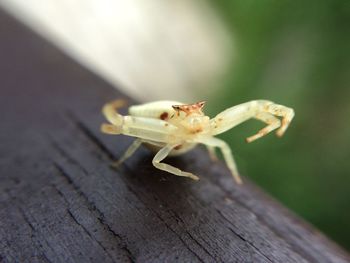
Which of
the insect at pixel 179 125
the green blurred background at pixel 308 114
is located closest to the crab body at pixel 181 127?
the insect at pixel 179 125

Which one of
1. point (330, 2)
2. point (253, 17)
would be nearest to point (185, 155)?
point (330, 2)

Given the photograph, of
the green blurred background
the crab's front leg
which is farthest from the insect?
the green blurred background

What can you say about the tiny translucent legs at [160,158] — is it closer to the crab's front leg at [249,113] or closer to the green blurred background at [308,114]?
the crab's front leg at [249,113]

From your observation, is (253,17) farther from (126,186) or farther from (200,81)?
(126,186)

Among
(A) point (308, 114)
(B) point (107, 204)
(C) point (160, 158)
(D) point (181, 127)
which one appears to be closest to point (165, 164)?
(C) point (160, 158)

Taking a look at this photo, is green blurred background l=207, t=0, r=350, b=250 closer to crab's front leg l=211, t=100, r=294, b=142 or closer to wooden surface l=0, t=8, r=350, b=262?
crab's front leg l=211, t=100, r=294, b=142

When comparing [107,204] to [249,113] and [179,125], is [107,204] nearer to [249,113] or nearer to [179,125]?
[179,125]
